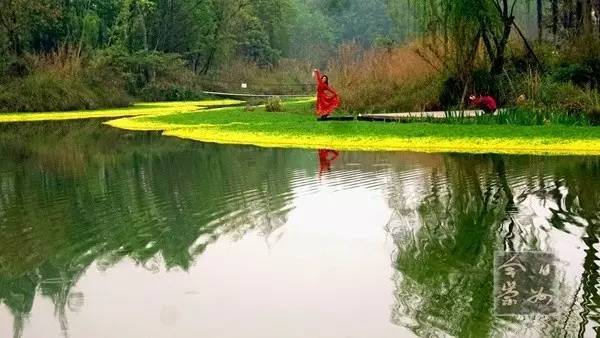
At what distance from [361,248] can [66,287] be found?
98.6 inches

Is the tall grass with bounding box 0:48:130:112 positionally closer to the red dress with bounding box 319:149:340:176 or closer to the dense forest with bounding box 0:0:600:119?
the dense forest with bounding box 0:0:600:119

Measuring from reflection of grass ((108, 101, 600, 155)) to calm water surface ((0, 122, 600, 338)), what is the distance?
5.80ft

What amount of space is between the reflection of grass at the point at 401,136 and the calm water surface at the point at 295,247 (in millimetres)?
1769

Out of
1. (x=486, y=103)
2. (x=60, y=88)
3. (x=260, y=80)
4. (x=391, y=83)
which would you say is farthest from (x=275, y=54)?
(x=486, y=103)

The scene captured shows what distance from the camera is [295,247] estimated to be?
7.04 meters

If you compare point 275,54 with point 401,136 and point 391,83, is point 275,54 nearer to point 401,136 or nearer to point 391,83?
point 391,83

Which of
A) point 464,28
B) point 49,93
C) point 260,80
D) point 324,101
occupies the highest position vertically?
point 464,28

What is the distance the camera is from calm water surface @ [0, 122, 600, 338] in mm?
5016

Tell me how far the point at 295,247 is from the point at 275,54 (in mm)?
53662

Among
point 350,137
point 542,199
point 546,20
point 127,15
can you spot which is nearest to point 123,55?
point 127,15

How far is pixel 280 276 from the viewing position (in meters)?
6.05

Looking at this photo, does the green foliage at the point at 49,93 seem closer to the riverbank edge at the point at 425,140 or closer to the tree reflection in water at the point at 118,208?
the riverbank edge at the point at 425,140

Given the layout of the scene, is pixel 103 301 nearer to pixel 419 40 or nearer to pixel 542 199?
pixel 542 199

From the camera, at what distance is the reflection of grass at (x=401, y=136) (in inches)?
568
